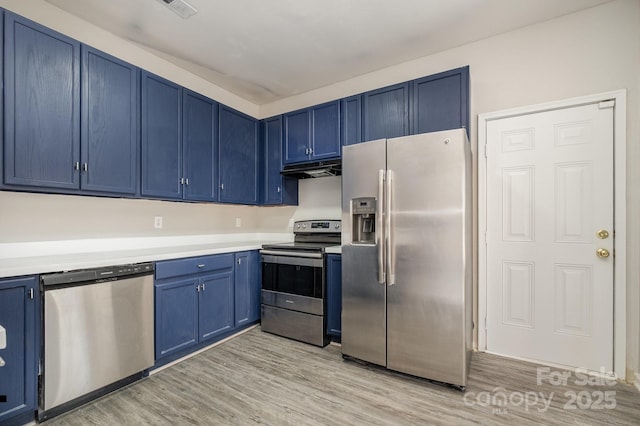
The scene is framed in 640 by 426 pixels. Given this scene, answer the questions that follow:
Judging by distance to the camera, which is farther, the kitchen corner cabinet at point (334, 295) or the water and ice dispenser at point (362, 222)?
the kitchen corner cabinet at point (334, 295)

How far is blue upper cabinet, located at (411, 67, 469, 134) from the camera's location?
2.47 metres

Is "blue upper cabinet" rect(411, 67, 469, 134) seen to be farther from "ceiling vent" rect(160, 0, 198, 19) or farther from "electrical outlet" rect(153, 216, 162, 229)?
"electrical outlet" rect(153, 216, 162, 229)

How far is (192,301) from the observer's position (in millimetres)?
2574

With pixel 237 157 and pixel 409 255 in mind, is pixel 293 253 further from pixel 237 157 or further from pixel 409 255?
pixel 237 157

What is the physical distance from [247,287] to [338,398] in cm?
155

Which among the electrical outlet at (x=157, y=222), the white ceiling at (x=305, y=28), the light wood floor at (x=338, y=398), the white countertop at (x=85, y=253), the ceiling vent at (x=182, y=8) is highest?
the white ceiling at (x=305, y=28)

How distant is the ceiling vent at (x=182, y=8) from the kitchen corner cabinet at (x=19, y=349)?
2052 millimetres

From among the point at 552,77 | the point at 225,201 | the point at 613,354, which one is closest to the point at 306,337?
the point at 225,201

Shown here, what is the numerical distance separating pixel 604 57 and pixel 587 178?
94 cm

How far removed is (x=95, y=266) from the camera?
1927 mm

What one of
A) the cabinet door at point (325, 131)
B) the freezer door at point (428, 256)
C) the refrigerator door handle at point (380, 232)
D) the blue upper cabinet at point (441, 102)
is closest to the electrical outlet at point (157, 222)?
the cabinet door at point (325, 131)

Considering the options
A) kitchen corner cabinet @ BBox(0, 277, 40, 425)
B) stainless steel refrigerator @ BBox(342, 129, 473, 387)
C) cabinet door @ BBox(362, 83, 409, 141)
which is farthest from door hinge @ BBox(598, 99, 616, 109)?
kitchen corner cabinet @ BBox(0, 277, 40, 425)

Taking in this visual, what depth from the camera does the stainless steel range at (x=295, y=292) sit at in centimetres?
281

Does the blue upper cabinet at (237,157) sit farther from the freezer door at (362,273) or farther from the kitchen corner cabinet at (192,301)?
the freezer door at (362,273)
